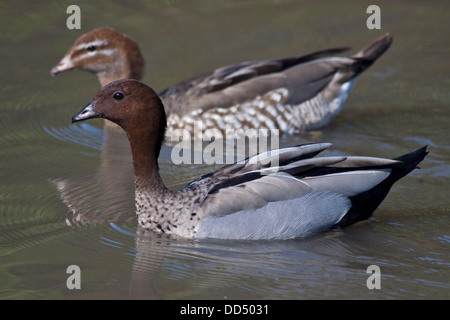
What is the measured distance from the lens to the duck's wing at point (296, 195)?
7336 millimetres

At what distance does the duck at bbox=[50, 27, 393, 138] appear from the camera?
10727mm

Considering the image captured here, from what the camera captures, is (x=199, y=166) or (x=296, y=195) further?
(x=199, y=166)

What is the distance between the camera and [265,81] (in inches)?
429

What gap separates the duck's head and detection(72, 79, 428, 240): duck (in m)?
3.60

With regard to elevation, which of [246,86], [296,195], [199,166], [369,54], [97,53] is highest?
[97,53]

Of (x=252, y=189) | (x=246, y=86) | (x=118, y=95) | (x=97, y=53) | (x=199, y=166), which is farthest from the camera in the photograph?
(x=97, y=53)

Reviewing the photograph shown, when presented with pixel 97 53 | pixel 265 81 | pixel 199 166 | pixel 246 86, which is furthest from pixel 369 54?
pixel 97 53

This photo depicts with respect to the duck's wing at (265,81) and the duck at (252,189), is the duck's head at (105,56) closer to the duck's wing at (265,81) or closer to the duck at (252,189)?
the duck's wing at (265,81)

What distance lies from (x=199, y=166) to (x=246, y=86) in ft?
5.86

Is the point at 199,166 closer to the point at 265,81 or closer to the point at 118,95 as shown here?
the point at 265,81

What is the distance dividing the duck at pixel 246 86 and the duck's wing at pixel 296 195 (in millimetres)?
3115

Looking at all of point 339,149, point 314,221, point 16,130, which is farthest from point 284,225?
point 16,130

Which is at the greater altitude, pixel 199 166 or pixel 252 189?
pixel 199 166

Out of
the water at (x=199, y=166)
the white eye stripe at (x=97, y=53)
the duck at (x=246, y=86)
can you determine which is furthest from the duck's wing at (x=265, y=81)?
the white eye stripe at (x=97, y=53)
